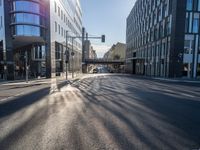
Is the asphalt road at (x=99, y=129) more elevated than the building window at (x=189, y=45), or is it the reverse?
the building window at (x=189, y=45)

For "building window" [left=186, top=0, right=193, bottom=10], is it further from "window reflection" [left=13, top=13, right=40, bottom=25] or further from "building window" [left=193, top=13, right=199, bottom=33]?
"window reflection" [left=13, top=13, right=40, bottom=25]

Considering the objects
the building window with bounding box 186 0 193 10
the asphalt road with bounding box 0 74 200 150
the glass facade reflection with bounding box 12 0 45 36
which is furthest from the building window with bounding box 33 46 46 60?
the building window with bounding box 186 0 193 10

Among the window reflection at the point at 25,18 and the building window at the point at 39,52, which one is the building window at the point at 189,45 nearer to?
the building window at the point at 39,52

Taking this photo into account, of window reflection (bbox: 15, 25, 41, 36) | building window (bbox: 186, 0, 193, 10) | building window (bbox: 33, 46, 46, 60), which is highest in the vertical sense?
building window (bbox: 186, 0, 193, 10)

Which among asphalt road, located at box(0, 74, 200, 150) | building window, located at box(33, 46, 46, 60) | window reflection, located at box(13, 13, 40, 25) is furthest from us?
building window, located at box(33, 46, 46, 60)

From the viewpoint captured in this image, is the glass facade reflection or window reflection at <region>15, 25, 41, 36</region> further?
window reflection at <region>15, 25, 41, 36</region>

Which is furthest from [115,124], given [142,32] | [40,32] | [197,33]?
[142,32]

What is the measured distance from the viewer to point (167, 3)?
123 ft

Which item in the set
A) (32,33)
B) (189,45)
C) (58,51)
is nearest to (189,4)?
(189,45)

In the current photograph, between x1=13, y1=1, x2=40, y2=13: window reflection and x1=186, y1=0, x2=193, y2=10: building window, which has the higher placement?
x1=186, y1=0, x2=193, y2=10: building window

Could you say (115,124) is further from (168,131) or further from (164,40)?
(164,40)

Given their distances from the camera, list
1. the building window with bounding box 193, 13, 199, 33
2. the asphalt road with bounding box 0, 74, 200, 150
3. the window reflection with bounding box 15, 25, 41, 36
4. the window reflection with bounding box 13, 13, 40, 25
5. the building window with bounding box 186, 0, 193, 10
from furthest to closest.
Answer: the building window with bounding box 193, 13, 199, 33 < the building window with bounding box 186, 0, 193, 10 < the window reflection with bounding box 15, 25, 41, 36 < the window reflection with bounding box 13, 13, 40, 25 < the asphalt road with bounding box 0, 74, 200, 150

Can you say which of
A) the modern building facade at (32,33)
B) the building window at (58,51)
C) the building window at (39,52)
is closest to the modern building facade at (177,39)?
the building window at (58,51)

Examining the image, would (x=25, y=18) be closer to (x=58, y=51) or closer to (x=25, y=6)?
(x=25, y=6)
